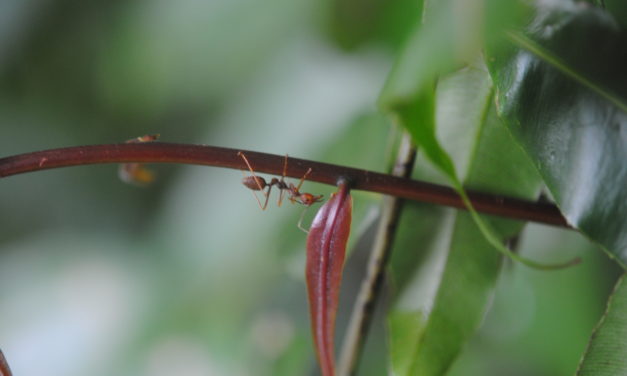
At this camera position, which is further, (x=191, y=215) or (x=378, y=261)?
(x=191, y=215)

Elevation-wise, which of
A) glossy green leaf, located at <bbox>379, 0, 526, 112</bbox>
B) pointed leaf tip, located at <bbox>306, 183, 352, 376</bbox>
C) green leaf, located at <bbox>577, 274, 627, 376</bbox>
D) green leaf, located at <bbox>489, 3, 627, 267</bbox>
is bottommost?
green leaf, located at <bbox>577, 274, 627, 376</bbox>

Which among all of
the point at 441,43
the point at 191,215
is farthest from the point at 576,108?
the point at 191,215

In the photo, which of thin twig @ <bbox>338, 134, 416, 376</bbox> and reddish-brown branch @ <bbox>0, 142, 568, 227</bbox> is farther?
thin twig @ <bbox>338, 134, 416, 376</bbox>

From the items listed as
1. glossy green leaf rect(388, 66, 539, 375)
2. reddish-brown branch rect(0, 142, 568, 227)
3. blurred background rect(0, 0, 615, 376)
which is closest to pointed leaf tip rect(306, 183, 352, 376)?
reddish-brown branch rect(0, 142, 568, 227)

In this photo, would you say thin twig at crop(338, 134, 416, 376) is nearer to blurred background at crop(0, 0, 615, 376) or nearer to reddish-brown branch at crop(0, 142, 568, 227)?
reddish-brown branch at crop(0, 142, 568, 227)

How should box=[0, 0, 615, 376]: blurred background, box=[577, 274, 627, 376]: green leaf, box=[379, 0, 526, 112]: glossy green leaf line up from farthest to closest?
box=[0, 0, 615, 376]: blurred background < box=[577, 274, 627, 376]: green leaf < box=[379, 0, 526, 112]: glossy green leaf

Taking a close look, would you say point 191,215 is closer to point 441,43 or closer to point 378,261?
point 378,261
